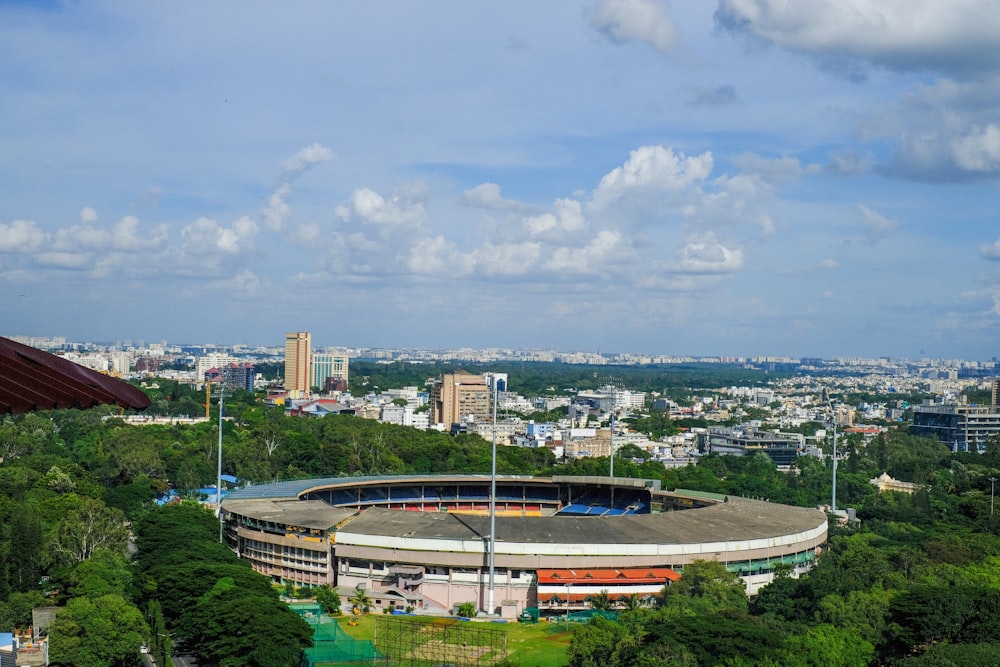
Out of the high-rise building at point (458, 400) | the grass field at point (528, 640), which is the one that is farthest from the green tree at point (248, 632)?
the high-rise building at point (458, 400)

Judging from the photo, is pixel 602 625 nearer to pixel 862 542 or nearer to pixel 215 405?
pixel 862 542

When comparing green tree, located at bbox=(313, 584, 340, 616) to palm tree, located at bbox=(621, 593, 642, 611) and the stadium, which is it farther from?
palm tree, located at bbox=(621, 593, 642, 611)

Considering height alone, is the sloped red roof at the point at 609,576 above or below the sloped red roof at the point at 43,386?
below

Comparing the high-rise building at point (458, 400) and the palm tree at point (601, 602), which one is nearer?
the palm tree at point (601, 602)

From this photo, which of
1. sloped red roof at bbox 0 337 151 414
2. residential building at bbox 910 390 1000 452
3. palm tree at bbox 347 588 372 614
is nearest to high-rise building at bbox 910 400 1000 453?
residential building at bbox 910 390 1000 452

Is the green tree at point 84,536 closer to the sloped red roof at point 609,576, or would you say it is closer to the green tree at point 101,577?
the green tree at point 101,577

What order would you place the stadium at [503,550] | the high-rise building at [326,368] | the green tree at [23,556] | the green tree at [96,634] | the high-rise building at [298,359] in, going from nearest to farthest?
the green tree at [96,634]
the green tree at [23,556]
the stadium at [503,550]
the high-rise building at [298,359]
the high-rise building at [326,368]

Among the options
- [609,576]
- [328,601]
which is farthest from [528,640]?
[328,601]

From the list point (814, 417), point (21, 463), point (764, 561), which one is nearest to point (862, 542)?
point (764, 561)
